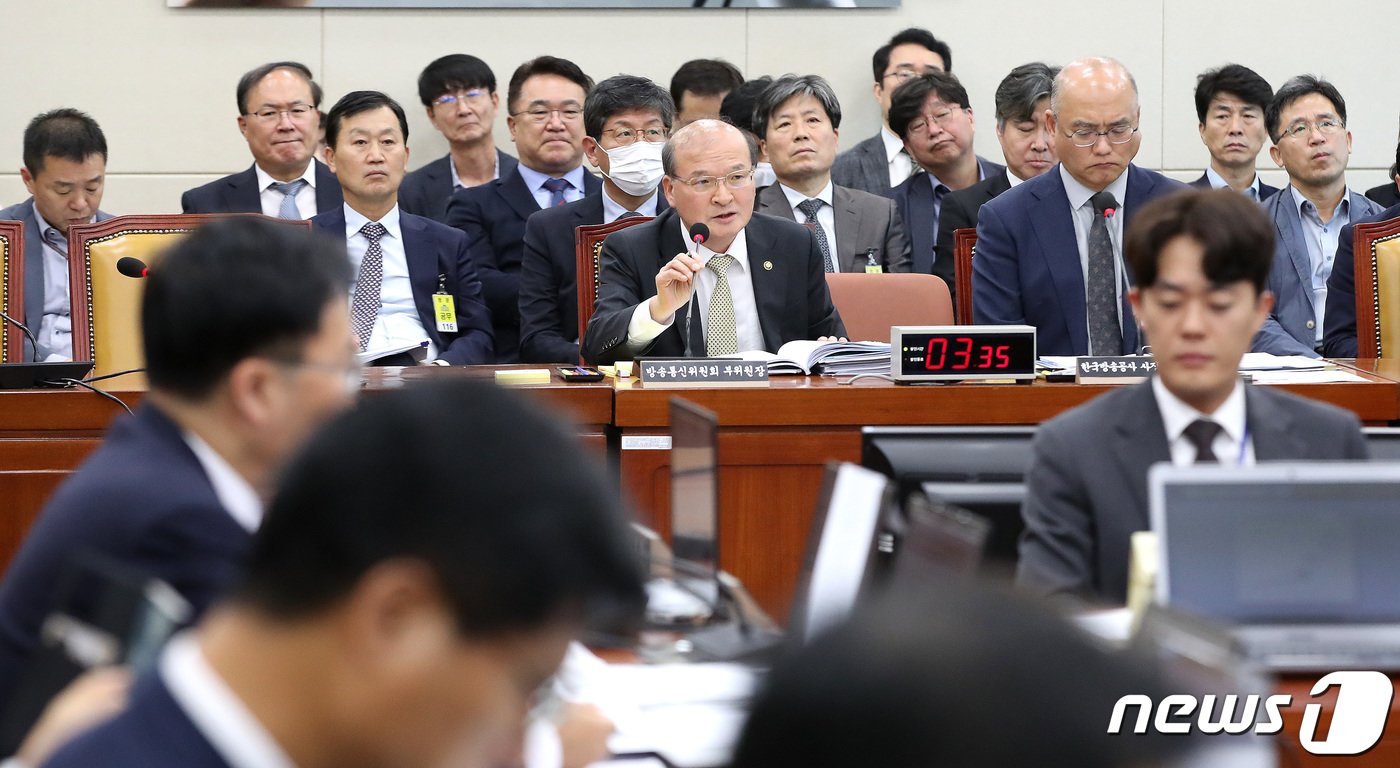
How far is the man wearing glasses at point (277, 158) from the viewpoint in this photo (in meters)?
5.24

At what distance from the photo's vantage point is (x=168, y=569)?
1377mm

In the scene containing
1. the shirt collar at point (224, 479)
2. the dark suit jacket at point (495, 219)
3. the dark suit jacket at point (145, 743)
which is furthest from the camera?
the dark suit jacket at point (495, 219)

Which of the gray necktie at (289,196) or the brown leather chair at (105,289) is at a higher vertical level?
the gray necktie at (289,196)

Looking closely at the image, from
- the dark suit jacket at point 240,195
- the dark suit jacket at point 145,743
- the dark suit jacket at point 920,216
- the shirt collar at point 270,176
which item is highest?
the shirt collar at point 270,176

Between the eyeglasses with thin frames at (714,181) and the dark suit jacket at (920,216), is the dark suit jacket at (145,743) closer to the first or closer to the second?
the eyeglasses with thin frames at (714,181)

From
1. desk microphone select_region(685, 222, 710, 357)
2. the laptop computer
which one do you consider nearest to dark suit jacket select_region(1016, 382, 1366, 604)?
the laptop computer

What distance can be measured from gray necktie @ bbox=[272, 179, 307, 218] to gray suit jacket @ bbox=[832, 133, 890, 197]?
6.52ft

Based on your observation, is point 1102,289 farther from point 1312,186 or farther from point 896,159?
point 896,159

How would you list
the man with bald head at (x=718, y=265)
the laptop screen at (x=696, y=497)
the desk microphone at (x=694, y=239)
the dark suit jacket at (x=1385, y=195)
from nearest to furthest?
the laptop screen at (x=696, y=497) < the desk microphone at (x=694, y=239) < the man with bald head at (x=718, y=265) < the dark suit jacket at (x=1385, y=195)

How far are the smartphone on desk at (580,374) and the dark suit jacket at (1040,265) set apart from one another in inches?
47.3

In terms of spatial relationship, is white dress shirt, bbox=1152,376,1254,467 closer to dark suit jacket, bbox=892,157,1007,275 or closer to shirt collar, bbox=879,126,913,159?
dark suit jacket, bbox=892,157,1007,275

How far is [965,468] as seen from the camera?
6.67 feet

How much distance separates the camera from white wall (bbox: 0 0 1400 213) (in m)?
6.21

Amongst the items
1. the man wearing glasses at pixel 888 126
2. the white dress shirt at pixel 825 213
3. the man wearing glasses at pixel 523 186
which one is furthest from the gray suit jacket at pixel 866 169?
the man wearing glasses at pixel 523 186
